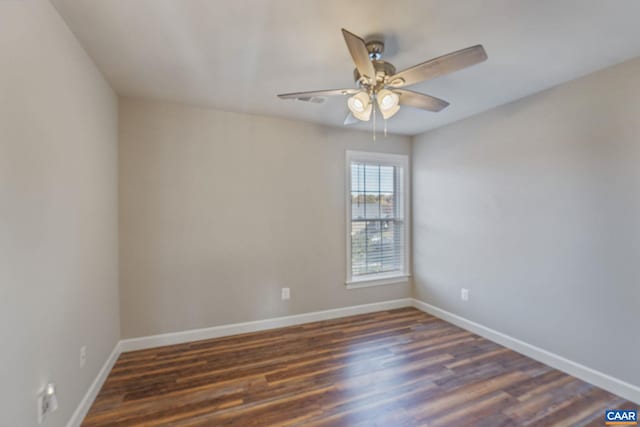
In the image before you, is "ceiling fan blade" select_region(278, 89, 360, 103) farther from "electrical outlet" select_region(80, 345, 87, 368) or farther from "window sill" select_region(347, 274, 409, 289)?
"window sill" select_region(347, 274, 409, 289)

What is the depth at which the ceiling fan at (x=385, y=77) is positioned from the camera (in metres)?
1.49

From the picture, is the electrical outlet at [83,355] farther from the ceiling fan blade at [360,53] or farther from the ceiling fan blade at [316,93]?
the ceiling fan blade at [360,53]

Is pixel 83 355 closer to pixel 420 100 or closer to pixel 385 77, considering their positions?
pixel 385 77

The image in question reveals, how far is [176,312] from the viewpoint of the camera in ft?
9.63

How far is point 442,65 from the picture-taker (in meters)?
1.56

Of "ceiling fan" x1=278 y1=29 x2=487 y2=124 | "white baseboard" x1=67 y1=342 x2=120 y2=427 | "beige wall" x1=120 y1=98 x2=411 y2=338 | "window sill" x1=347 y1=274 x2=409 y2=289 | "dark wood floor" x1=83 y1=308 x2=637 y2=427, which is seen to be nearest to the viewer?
"ceiling fan" x1=278 y1=29 x2=487 y2=124

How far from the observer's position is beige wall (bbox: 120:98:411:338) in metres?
2.81

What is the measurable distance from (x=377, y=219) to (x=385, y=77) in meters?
2.40

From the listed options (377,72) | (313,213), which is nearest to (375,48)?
(377,72)

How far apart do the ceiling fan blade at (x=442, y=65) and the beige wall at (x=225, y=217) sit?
1813 mm

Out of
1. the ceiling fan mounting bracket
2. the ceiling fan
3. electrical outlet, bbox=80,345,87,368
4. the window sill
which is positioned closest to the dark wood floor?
electrical outlet, bbox=80,345,87,368

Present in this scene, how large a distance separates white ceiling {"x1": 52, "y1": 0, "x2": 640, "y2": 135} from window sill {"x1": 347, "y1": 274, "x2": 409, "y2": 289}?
2.37m

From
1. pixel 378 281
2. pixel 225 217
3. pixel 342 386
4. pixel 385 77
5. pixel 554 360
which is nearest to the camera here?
pixel 385 77

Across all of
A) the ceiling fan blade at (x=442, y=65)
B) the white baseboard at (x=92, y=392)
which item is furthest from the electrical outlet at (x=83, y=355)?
the ceiling fan blade at (x=442, y=65)
